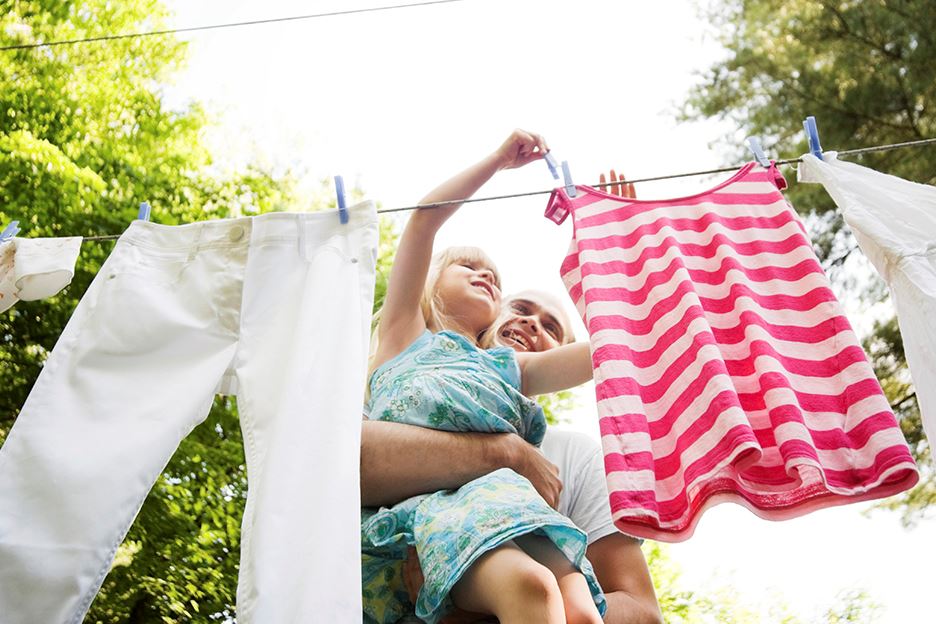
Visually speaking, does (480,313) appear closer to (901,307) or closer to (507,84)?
(901,307)

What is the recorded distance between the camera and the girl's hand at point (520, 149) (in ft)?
7.02

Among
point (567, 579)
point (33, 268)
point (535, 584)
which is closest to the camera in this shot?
point (535, 584)

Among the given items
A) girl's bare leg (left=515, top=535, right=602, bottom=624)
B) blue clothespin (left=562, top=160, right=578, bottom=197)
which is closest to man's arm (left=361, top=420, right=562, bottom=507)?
girl's bare leg (left=515, top=535, right=602, bottom=624)

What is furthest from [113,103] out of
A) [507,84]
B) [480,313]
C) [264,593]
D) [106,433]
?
[264,593]

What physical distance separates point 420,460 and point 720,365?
26.2 inches

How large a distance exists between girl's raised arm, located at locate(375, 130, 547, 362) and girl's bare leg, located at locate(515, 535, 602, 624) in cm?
79

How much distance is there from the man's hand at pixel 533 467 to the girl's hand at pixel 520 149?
69cm

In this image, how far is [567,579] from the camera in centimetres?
162

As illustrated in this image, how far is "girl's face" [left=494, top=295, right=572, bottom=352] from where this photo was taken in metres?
2.58

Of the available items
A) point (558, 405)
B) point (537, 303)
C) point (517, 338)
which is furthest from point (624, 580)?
point (558, 405)

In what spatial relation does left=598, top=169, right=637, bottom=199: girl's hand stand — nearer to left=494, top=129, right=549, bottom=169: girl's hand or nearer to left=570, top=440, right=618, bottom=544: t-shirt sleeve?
left=494, top=129, right=549, bottom=169: girl's hand

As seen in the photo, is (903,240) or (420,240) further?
(420,240)

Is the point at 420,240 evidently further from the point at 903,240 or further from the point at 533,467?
the point at 903,240

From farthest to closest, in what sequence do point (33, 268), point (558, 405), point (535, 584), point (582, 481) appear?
point (558, 405)
point (582, 481)
point (33, 268)
point (535, 584)
